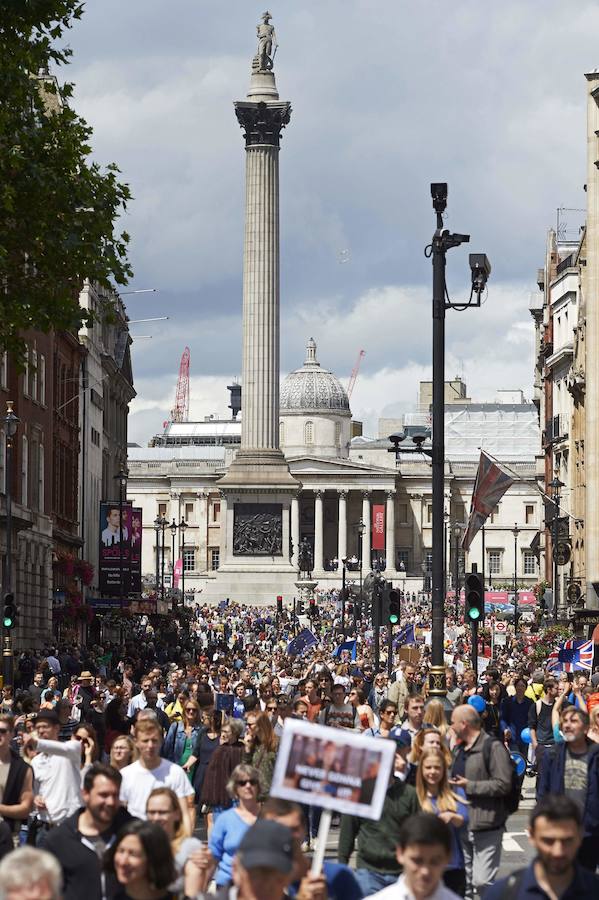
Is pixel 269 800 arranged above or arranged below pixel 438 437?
below

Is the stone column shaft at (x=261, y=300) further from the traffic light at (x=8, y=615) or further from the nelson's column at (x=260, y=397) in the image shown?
the traffic light at (x=8, y=615)

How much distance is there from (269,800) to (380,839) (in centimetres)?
297

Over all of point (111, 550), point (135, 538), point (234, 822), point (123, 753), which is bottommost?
point (234, 822)

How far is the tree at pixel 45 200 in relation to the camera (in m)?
28.8

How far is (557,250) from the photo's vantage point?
11594cm

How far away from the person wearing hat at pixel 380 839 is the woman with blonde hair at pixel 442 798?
10.6 inches

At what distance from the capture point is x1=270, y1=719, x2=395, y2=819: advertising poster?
33.5 feet

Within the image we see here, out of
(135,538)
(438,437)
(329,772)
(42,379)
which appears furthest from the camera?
(135,538)

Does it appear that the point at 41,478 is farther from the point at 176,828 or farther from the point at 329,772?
the point at 329,772

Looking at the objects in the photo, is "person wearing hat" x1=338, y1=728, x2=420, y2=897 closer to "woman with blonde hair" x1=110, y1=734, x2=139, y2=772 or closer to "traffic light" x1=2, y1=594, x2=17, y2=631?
"woman with blonde hair" x1=110, y1=734, x2=139, y2=772

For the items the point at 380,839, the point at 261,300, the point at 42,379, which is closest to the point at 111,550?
the point at 42,379

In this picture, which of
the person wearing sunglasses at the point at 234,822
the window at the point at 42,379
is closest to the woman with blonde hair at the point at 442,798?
the person wearing sunglasses at the point at 234,822

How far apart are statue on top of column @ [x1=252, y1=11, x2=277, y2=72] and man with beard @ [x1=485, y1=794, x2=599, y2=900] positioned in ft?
395

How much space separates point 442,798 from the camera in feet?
47.9
